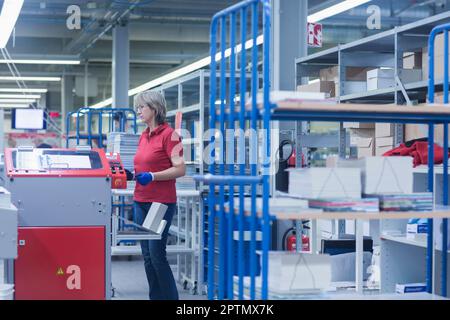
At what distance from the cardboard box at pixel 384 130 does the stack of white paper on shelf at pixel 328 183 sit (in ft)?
6.35

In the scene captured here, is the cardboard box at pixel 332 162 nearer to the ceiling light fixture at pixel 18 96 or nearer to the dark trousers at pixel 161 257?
the dark trousers at pixel 161 257

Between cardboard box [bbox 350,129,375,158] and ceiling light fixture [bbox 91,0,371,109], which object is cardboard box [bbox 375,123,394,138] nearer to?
cardboard box [bbox 350,129,375,158]

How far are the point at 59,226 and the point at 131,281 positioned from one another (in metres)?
2.43

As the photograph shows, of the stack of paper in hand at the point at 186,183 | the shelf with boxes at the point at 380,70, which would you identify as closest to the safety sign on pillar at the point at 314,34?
the shelf with boxes at the point at 380,70

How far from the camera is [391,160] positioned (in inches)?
125

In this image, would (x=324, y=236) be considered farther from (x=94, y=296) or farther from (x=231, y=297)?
(x=231, y=297)

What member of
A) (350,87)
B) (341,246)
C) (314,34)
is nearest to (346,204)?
(341,246)

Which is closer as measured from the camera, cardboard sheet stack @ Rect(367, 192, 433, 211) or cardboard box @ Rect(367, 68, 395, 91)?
cardboard sheet stack @ Rect(367, 192, 433, 211)

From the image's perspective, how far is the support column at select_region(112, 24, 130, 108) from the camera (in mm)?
12070

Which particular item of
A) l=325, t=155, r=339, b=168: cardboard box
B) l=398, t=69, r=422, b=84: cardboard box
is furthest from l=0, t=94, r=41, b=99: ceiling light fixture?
l=325, t=155, r=339, b=168: cardboard box

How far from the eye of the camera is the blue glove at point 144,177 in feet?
14.6

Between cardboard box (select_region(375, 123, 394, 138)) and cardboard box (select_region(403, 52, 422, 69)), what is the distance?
439 mm

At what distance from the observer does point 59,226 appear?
4383 mm
